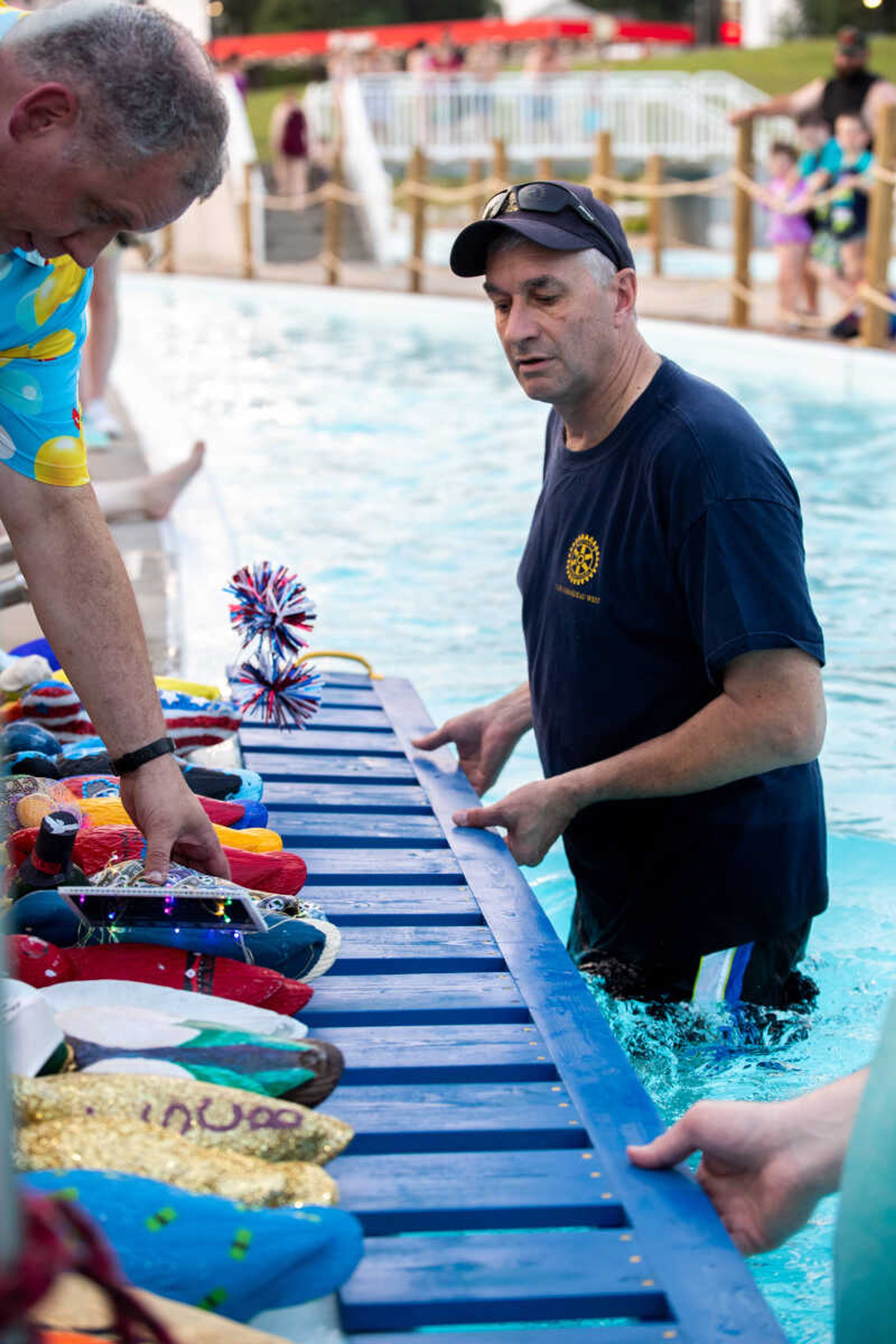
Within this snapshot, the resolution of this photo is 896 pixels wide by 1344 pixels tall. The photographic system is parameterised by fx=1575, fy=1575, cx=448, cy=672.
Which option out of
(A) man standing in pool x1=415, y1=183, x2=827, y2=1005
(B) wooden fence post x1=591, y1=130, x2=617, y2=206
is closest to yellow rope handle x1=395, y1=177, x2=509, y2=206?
(B) wooden fence post x1=591, y1=130, x2=617, y2=206

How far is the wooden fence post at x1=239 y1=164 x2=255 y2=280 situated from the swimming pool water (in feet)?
16.7

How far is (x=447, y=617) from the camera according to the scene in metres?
6.57

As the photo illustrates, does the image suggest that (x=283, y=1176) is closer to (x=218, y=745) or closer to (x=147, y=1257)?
(x=147, y=1257)

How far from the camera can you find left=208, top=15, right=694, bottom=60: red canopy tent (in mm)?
45688

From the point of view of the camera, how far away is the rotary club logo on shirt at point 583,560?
289 cm

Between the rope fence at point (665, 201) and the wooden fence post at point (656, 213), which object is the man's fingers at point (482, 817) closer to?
the rope fence at point (665, 201)

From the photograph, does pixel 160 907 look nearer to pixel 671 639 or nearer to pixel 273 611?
pixel 273 611

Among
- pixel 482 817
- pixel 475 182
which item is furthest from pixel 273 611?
pixel 475 182

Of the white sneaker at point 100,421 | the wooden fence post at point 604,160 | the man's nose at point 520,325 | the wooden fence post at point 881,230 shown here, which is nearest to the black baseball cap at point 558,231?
the man's nose at point 520,325

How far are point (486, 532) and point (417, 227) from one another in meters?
11.0

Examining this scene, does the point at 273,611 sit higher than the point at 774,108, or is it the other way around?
the point at 774,108

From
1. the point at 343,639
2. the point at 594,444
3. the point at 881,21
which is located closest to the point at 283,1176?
the point at 594,444

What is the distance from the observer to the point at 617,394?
2.91 m

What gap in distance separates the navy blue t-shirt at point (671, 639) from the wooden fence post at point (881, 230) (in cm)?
820
